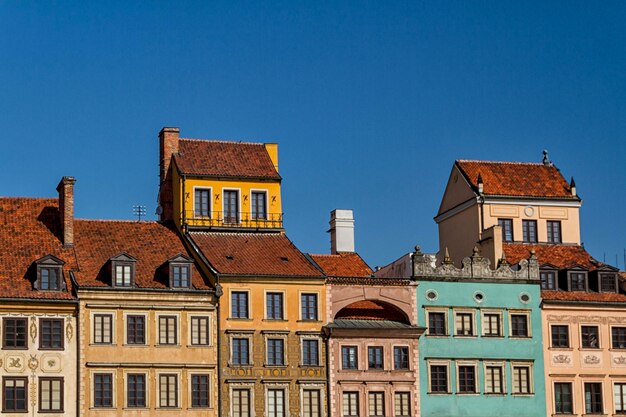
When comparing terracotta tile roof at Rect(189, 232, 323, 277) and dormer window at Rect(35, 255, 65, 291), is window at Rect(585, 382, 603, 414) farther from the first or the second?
dormer window at Rect(35, 255, 65, 291)

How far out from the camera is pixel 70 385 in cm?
7506

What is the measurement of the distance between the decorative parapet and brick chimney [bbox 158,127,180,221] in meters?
13.9

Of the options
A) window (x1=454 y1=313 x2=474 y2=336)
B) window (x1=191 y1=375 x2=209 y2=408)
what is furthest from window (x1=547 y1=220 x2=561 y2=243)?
window (x1=191 y1=375 x2=209 y2=408)

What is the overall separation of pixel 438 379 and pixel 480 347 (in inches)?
116

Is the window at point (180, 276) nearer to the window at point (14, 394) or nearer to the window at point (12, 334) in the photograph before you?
the window at point (12, 334)

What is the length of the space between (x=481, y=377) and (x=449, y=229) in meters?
13.2

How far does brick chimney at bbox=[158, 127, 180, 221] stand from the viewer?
284ft

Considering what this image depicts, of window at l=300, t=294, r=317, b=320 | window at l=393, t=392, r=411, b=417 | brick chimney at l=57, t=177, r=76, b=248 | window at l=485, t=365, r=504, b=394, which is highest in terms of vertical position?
brick chimney at l=57, t=177, r=76, b=248

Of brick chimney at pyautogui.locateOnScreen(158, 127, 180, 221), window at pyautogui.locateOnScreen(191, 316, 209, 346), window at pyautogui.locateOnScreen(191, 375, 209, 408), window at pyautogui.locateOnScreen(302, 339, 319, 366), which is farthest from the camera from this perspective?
brick chimney at pyautogui.locateOnScreen(158, 127, 180, 221)

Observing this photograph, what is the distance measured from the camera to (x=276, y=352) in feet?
261

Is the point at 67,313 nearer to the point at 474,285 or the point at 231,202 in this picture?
the point at 231,202

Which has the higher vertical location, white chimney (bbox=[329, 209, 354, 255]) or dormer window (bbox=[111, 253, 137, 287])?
white chimney (bbox=[329, 209, 354, 255])

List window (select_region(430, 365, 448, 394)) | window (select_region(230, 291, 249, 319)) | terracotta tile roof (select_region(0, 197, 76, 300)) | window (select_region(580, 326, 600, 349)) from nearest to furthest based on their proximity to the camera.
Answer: terracotta tile roof (select_region(0, 197, 76, 300)) → window (select_region(230, 291, 249, 319)) → window (select_region(430, 365, 448, 394)) → window (select_region(580, 326, 600, 349))

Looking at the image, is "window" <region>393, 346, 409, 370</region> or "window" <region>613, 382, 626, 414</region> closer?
"window" <region>393, 346, 409, 370</region>
